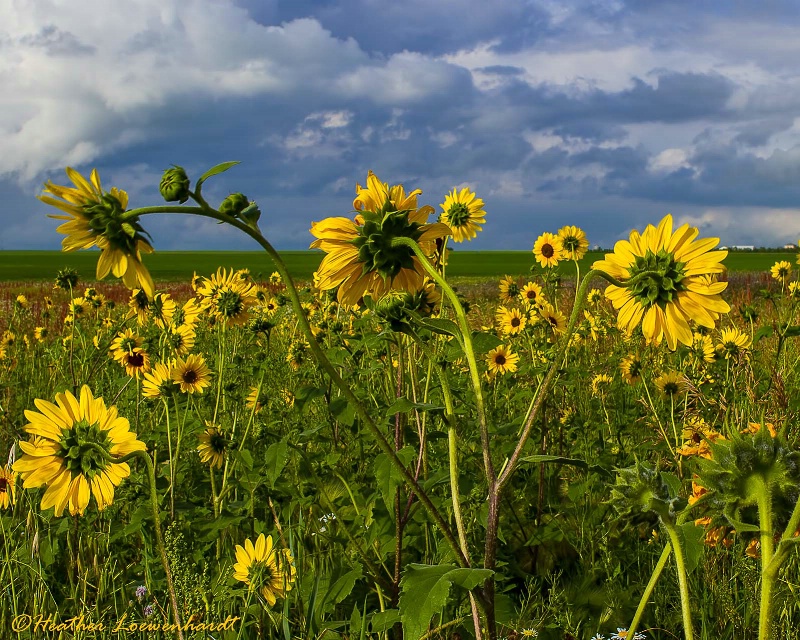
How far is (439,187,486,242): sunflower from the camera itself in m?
3.06

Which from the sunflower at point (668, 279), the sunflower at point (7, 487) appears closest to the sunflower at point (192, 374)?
the sunflower at point (7, 487)

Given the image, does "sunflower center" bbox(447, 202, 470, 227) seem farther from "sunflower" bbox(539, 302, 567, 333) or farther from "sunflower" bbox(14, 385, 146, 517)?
"sunflower" bbox(14, 385, 146, 517)

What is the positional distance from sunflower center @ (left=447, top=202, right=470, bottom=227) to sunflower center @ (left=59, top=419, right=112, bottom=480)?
1.81 metres

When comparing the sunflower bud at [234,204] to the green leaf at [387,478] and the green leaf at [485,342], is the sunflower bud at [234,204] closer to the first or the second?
the green leaf at [485,342]

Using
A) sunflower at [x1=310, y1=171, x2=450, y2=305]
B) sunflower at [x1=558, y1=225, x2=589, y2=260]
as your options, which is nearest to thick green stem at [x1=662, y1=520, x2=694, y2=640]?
sunflower at [x1=310, y1=171, x2=450, y2=305]

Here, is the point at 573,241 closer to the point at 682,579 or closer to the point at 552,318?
the point at 552,318

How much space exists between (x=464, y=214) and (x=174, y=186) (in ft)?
6.95

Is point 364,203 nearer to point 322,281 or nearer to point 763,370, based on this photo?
point 322,281

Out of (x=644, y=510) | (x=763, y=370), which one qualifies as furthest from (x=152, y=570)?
(x=763, y=370)

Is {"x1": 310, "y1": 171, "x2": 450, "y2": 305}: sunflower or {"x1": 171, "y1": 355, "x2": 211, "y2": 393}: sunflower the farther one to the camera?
{"x1": 171, "y1": 355, "x2": 211, "y2": 393}: sunflower

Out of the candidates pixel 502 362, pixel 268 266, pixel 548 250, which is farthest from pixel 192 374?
pixel 268 266

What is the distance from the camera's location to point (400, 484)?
6.26ft

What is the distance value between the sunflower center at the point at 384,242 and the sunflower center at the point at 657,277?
441mm

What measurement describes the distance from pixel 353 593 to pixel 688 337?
1427 millimetres
